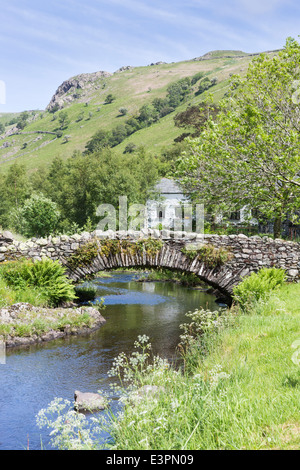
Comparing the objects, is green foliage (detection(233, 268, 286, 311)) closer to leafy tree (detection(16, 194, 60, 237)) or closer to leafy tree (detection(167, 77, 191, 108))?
leafy tree (detection(16, 194, 60, 237))

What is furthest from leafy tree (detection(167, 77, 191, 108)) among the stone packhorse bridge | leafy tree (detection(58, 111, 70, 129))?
the stone packhorse bridge

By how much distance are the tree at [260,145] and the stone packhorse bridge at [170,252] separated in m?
2.38

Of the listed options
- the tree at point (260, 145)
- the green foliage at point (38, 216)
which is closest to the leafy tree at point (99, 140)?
the green foliage at point (38, 216)

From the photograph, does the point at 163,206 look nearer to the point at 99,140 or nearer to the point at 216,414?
the point at 216,414

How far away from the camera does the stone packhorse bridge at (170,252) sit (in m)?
16.5

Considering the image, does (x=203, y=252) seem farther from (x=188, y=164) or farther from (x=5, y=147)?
(x=5, y=147)

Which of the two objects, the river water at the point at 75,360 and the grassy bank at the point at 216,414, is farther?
the river water at the point at 75,360

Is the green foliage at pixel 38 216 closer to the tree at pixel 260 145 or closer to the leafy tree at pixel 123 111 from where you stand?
the tree at pixel 260 145

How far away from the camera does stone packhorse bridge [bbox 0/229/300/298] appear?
1647cm

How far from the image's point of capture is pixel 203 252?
16.6 metres

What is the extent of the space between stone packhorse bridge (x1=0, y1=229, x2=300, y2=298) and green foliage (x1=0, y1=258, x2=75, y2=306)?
53cm

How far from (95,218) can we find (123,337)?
2791cm

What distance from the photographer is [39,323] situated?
1449cm
